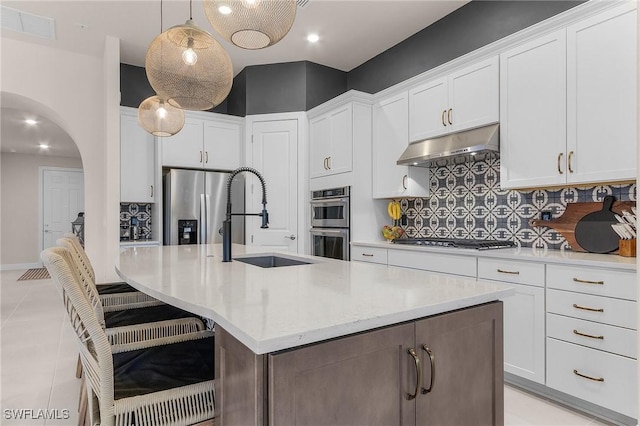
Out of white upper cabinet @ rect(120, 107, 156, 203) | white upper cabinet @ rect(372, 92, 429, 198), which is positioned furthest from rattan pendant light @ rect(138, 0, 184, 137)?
white upper cabinet @ rect(372, 92, 429, 198)

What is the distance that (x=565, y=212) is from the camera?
2721 millimetres

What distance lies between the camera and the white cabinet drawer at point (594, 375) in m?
1.97

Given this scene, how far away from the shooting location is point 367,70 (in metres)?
4.66

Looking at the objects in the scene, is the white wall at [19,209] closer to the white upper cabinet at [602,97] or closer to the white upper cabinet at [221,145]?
the white upper cabinet at [221,145]

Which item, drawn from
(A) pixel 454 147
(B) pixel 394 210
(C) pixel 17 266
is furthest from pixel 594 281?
(C) pixel 17 266

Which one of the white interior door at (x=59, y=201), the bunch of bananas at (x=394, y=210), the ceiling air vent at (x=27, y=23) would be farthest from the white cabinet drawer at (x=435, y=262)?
the white interior door at (x=59, y=201)

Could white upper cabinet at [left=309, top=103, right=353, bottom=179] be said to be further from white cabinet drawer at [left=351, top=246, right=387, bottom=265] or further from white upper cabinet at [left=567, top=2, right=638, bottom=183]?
white upper cabinet at [left=567, top=2, right=638, bottom=183]

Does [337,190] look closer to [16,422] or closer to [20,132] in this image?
[16,422]

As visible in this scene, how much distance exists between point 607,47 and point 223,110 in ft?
14.4

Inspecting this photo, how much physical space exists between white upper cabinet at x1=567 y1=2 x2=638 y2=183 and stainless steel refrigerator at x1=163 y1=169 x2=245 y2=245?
3.36 m

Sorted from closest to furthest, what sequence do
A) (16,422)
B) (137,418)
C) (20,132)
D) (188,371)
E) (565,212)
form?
(137,418), (188,371), (16,422), (565,212), (20,132)

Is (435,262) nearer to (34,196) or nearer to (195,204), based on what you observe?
(195,204)

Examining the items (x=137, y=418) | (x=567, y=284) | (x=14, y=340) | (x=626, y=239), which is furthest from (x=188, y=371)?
(x=14, y=340)

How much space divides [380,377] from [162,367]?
83cm
